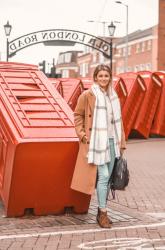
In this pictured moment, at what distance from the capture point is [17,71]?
841 centimetres

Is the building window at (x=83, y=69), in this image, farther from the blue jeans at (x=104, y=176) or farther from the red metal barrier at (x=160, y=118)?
the blue jeans at (x=104, y=176)

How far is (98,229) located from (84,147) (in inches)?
34.6

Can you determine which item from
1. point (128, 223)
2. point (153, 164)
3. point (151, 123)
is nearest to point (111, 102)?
point (128, 223)

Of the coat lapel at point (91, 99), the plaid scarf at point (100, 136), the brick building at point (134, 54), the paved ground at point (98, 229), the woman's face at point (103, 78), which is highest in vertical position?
the brick building at point (134, 54)

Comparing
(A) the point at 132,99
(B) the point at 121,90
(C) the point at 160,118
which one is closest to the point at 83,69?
(C) the point at 160,118

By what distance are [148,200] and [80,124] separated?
237cm

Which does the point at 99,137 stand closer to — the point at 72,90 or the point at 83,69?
the point at 72,90

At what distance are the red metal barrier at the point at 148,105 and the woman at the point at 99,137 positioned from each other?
13795mm

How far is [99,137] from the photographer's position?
253 inches

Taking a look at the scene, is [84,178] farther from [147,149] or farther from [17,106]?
[147,149]

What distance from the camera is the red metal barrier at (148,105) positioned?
2054cm

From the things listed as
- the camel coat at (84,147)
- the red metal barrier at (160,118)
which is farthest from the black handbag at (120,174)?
the red metal barrier at (160,118)

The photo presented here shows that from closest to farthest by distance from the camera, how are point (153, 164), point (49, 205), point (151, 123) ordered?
1. point (49, 205)
2. point (153, 164)
3. point (151, 123)

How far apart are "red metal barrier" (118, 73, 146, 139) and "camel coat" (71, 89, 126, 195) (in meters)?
13.3
